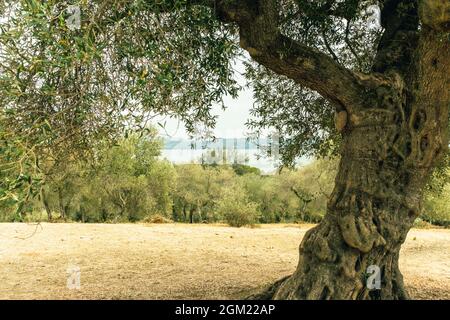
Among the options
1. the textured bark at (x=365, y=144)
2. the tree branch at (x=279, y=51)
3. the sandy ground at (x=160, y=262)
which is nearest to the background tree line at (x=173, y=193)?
the sandy ground at (x=160, y=262)

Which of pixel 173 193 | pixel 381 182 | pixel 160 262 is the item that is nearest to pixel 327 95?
pixel 381 182

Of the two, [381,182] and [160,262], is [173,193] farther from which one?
[381,182]

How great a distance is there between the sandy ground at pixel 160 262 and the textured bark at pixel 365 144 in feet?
8.42

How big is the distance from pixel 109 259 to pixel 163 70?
7.90 meters

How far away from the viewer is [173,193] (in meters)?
34.4

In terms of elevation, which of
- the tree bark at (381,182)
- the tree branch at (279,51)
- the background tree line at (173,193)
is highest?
the tree branch at (279,51)

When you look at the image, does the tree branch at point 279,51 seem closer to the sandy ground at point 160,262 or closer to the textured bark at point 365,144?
the textured bark at point 365,144

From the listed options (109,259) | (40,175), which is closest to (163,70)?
(40,175)

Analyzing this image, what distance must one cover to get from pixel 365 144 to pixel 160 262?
6.91m

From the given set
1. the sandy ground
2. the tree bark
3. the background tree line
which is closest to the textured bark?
the tree bark

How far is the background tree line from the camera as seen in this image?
88.5 feet

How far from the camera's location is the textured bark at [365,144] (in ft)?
19.9

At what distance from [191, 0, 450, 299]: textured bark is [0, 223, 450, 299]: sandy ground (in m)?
2.57
